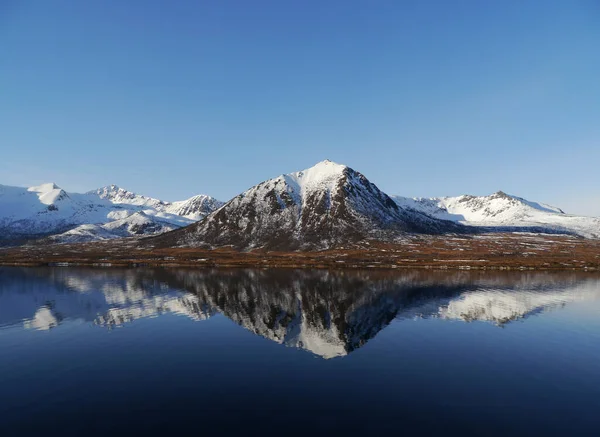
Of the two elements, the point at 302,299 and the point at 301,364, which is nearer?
the point at 301,364

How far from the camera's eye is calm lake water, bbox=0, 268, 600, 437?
1026 inches

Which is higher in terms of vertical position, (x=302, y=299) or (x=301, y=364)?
(x=301, y=364)

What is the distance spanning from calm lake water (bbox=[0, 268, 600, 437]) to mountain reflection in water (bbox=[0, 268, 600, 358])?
0.61 metres

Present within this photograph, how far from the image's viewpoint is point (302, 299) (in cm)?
7556

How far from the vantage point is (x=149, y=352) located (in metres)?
42.1

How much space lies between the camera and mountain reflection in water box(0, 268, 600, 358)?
54938 millimetres

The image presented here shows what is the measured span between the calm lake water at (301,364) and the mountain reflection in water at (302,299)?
61cm

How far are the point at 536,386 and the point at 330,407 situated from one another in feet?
65.9

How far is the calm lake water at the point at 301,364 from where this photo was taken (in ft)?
85.5

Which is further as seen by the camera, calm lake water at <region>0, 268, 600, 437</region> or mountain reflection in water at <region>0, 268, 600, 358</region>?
mountain reflection in water at <region>0, 268, 600, 358</region>

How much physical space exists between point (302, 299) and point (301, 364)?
37.8 metres

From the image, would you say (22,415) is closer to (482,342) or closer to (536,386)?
(536,386)

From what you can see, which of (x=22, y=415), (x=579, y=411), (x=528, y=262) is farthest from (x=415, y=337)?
(x=528, y=262)

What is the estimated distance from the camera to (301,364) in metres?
37.8
